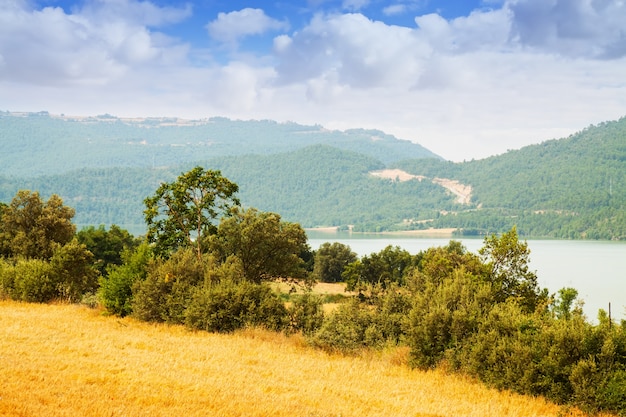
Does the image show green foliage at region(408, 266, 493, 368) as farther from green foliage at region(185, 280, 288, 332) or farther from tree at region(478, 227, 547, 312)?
tree at region(478, 227, 547, 312)

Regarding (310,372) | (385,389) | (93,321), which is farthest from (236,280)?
(385,389)

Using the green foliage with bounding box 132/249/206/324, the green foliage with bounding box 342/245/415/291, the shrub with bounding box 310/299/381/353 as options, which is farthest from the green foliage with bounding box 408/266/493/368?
the green foliage with bounding box 342/245/415/291

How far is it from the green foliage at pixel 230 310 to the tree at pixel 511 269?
9252mm

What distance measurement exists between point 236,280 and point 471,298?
8.95 meters

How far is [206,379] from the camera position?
12.3 meters

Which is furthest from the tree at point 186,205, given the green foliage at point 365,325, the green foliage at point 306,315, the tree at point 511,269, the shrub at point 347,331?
the tree at point 511,269

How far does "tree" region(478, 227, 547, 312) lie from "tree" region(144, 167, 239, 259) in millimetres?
12797

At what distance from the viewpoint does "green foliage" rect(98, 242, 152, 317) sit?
22203 mm

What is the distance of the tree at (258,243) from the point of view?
29.5 m

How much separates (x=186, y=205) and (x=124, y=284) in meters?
8.34

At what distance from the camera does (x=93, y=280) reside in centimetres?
2794

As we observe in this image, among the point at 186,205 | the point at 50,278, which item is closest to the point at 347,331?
the point at 50,278

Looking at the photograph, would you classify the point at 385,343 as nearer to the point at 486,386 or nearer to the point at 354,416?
the point at 486,386

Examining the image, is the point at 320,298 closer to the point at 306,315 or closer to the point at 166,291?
the point at 306,315
